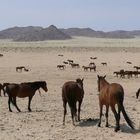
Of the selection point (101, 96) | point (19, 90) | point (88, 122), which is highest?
point (101, 96)

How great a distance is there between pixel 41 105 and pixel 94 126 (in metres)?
6.22

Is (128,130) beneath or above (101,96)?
beneath

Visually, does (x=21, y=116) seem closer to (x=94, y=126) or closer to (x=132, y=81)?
(x=94, y=126)

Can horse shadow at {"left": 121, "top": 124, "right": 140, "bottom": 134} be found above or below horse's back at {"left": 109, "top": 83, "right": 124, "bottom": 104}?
below

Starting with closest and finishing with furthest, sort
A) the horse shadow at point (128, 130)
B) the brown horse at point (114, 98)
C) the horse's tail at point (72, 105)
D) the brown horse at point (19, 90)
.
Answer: the brown horse at point (114, 98) < the horse shadow at point (128, 130) < the horse's tail at point (72, 105) < the brown horse at point (19, 90)

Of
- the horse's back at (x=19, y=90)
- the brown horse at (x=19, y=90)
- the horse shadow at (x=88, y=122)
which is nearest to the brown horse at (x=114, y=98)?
the horse shadow at (x=88, y=122)

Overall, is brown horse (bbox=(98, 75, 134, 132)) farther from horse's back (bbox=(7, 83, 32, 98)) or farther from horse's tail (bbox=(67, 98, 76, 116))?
horse's back (bbox=(7, 83, 32, 98))

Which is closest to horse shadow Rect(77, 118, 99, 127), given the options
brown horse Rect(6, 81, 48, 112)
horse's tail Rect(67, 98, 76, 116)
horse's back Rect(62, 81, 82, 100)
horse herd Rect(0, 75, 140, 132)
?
horse herd Rect(0, 75, 140, 132)

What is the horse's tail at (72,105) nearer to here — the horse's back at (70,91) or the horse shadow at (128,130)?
the horse's back at (70,91)

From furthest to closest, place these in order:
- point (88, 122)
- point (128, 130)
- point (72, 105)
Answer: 1. point (88, 122)
2. point (72, 105)
3. point (128, 130)

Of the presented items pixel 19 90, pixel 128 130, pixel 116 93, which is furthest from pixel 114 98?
pixel 19 90

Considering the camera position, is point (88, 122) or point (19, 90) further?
point (19, 90)

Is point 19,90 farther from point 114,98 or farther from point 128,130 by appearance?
point 128,130

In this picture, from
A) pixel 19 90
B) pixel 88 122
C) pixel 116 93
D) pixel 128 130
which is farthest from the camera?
pixel 19 90
